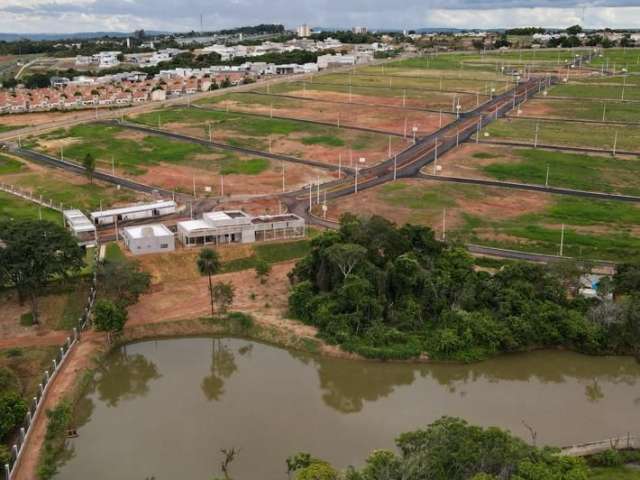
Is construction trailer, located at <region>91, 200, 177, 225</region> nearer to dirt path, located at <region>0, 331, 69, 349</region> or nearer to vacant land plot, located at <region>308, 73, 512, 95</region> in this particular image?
dirt path, located at <region>0, 331, 69, 349</region>

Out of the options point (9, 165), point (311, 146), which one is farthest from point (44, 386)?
point (311, 146)

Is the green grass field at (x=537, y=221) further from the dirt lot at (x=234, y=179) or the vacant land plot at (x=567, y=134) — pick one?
the vacant land plot at (x=567, y=134)

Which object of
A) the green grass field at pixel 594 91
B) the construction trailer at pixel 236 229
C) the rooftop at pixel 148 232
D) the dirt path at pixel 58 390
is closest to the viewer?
the dirt path at pixel 58 390

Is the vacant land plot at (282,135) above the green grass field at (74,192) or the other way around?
above

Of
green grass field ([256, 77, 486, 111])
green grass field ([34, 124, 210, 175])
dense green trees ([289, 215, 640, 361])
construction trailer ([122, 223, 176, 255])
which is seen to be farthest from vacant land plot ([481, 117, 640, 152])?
construction trailer ([122, 223, 176, 255])

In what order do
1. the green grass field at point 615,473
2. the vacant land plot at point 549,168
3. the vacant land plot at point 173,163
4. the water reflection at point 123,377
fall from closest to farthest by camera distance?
the green grass field at point 615,473
the water reflection at point 123,377
the vacant land plot at point 549,168
the vacant land plot at point 173,163

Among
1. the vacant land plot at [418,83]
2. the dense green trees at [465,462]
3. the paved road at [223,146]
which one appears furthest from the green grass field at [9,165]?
the vacant land plot at [418,83]

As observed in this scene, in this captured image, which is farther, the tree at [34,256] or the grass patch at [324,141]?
the grass patch at [324,141]
